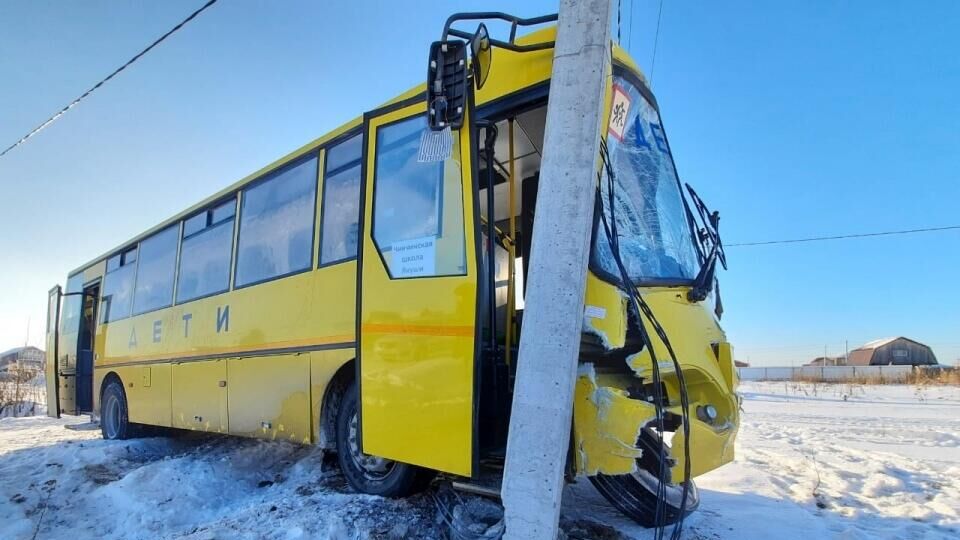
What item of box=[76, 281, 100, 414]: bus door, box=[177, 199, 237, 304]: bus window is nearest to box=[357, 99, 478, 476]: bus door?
box=[177, 199, 237, 304]: bus window

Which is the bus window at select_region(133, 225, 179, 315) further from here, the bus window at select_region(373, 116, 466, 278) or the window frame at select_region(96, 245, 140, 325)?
the bus window at select_region(373, 116, 466, 278)

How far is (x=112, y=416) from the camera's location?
9500mm

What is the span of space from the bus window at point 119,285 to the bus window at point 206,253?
234cm

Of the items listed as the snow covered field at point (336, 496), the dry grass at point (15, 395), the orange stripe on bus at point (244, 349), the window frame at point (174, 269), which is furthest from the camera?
the dry grass at point (15, 395)

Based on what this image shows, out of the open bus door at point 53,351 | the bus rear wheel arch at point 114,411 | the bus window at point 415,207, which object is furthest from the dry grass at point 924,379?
the open bus door at point 53,351

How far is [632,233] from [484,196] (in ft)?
4.15

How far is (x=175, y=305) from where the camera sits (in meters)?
7.59

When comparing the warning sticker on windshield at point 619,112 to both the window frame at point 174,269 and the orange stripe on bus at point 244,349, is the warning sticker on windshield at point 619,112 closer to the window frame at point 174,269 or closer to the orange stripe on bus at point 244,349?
the orange stripe on bus at point 244,349

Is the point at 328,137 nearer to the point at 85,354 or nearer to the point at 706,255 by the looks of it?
the point at 706,255

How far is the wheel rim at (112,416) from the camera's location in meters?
9.30

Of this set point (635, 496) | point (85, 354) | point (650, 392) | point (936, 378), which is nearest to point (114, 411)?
point (85, 354)

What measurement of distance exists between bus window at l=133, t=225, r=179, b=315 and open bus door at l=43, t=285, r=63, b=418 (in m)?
4.90

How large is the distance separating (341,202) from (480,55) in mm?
2017

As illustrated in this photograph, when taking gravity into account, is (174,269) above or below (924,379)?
above
